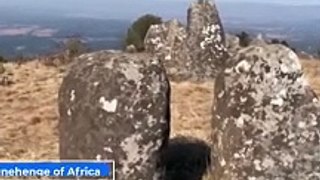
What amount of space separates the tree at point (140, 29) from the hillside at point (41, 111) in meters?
10.1

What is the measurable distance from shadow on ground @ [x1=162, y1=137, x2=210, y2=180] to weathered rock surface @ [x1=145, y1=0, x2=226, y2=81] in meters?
6.60

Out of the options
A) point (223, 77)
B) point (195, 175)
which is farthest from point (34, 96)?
point (223, 77)

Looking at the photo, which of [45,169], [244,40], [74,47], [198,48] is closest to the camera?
[45,169]

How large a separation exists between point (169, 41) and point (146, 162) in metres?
11.7

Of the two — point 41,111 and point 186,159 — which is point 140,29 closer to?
point 41,111

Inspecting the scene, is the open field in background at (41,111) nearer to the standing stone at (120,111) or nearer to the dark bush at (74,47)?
the standing stone at (120,111)

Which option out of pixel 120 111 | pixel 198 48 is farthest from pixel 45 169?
pixel 198 48

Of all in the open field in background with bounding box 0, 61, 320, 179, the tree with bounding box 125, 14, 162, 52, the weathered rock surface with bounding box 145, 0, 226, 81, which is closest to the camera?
the open field in background with bounding box 0, 61, 320, 179

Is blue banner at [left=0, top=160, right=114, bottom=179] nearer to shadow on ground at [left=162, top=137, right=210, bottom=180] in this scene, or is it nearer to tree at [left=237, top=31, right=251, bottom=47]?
shadow on ground at [left=162, top=137, right=210, bottom=180]

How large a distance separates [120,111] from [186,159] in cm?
240

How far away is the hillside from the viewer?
14.6m

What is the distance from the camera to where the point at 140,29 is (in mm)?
34312

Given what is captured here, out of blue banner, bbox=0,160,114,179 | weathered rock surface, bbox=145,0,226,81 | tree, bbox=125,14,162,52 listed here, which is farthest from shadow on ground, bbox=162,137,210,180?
tree, bbox=125,14,162,52

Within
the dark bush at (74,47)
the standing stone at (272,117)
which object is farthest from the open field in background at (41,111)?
the standing stone at (272,117)
